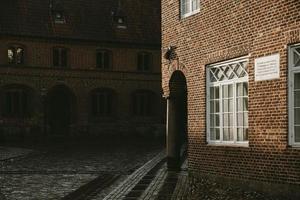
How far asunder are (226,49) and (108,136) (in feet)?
89.0

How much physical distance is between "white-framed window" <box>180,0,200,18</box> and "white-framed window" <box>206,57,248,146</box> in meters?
1.95

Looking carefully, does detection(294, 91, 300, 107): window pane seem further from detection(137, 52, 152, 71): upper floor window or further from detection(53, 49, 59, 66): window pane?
detection(137, 52, 152, 71): upper floor window

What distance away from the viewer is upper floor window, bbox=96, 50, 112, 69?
39375mm

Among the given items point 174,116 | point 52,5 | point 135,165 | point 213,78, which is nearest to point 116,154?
point 135,165

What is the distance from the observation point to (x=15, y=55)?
3656 centimetres

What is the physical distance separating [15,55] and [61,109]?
17.3ft

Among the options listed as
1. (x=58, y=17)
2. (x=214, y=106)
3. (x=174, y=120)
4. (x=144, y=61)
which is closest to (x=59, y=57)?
(x=58, y=17)

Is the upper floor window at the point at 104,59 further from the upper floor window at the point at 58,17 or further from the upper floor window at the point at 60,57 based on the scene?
the upper floor window at the point at 58,17

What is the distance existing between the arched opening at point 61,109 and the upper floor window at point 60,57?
5.31 ft

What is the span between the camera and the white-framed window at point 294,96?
1047 centimetres

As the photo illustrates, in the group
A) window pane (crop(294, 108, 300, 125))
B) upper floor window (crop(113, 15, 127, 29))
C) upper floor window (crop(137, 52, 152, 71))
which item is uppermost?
upper floor window (crop(113, 15, 127, 29))

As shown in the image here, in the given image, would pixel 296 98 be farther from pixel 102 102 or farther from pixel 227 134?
pixel 102 102

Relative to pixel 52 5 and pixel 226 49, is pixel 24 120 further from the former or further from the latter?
pixel 226 49

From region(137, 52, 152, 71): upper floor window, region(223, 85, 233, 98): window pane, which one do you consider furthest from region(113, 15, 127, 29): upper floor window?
region(223, 85, 233, 98): window pane
